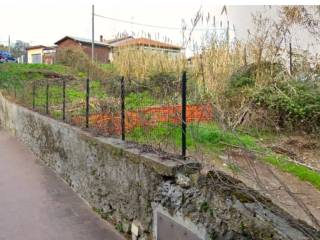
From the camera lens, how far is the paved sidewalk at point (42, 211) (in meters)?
4.18

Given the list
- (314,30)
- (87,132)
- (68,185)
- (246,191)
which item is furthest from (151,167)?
(314,30)

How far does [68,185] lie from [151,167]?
9.73 feet

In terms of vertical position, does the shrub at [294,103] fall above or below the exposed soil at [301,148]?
above

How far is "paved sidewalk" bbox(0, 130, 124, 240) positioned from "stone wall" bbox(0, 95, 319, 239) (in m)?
0.16

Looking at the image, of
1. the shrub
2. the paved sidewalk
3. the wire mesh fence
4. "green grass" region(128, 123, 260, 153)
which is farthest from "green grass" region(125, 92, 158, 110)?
the shrub

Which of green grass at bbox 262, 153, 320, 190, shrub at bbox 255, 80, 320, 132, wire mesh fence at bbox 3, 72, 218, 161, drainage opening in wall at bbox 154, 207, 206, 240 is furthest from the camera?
shrub at bbox 255, 80, 320, 132

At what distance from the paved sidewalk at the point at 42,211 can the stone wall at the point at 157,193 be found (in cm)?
16

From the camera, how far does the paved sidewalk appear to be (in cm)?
418

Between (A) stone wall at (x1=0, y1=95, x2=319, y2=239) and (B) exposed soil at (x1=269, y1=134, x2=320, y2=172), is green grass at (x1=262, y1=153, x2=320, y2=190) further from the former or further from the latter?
(A) stone wall at (x1=0, y1=95, x2=319, y2=239)

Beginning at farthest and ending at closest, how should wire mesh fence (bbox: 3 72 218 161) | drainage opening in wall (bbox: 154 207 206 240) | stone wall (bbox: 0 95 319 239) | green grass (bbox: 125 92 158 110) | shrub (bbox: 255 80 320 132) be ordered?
shrub (bbox: 255 80 320 132) < green grass (bbox: 125 92 158 110) < wire mesh fence (bbox: 3 72 218 161) < drainage opening in wall (bbox: 154 207 206 240) < stone wall (bbox: 0 95 319 239)

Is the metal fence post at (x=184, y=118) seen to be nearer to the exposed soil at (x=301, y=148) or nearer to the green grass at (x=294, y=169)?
the green grass at (x=294, y=169)

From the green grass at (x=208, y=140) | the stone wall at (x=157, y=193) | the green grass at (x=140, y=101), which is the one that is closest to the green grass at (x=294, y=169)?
the green grass at (x=208, y=140)

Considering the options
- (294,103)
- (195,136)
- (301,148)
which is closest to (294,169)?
(301,148)

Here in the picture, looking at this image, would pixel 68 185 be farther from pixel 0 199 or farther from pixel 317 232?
pixel 317 232
